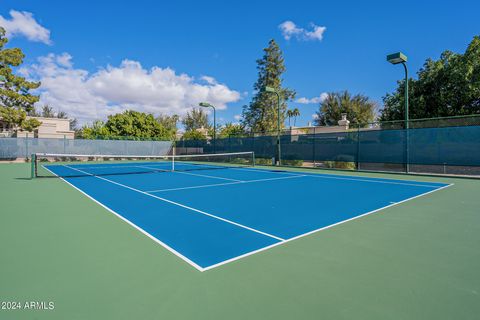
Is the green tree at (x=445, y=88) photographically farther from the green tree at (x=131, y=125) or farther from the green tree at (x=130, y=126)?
the green tree at (x=131, y=125)

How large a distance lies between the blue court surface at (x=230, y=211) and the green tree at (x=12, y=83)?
23353 mm

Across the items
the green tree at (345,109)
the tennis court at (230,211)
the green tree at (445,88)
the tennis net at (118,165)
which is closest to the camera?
the tennis court at (230,211)

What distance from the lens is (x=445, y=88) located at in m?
20.6

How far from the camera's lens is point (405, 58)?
498 inches

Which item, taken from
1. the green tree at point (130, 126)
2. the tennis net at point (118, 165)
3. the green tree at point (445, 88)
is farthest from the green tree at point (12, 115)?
the green tree at point (445, 88)

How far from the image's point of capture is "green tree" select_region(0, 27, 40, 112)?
26.0 meters

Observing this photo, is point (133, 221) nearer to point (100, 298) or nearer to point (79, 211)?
point (79, 211)

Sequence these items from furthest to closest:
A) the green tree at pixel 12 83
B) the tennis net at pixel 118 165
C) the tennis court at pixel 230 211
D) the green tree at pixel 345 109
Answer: the green tree at pixel 345 109
the green tree at pixel 12 83
the tennis net at pixel 118 165
the tennis court at pixel 230 211

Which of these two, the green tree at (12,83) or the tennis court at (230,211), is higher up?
the green tree at (12,83)

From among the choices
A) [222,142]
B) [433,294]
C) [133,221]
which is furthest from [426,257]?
[222,142]

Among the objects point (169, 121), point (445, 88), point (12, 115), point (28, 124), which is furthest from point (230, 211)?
point (169, 121)

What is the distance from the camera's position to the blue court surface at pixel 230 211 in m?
4.10

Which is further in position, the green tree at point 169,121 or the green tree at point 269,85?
the green tree at point 169,121

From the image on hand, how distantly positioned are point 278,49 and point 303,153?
1003 inches
